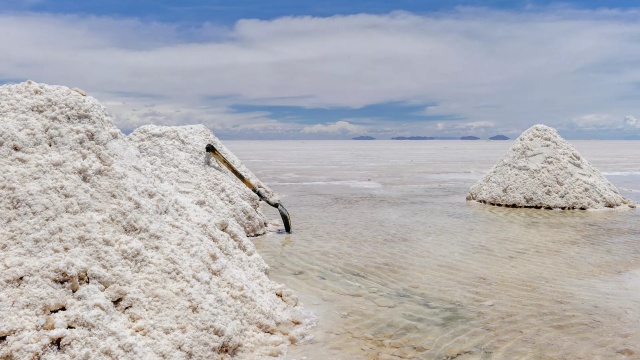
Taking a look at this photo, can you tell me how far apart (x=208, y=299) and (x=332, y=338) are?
3.62 feet

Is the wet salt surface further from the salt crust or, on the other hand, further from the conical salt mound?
the salt crust

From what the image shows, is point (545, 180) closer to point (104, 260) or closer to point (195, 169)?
point (195, 169)

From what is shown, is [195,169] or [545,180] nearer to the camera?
[195,169]

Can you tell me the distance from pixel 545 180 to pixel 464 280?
7109mm

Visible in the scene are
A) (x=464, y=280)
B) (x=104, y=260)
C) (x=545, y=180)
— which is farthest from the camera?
(x=545, y=180)

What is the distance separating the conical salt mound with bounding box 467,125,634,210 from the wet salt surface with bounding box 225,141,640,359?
1.77 ft

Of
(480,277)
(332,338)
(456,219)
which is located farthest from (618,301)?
(456,219)

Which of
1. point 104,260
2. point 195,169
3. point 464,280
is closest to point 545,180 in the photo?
point 464,280

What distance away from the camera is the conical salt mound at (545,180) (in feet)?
38.5

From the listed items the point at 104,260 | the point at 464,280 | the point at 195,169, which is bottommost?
the point at 464,280

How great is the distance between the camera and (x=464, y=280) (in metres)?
6.04

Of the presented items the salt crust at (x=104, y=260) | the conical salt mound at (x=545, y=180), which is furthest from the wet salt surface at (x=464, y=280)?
the salt crust at (x=104, y=260)

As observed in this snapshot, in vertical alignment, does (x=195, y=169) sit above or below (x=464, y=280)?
above

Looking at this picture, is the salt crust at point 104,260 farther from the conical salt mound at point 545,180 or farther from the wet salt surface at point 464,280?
the conical salt mound at point 545,180
